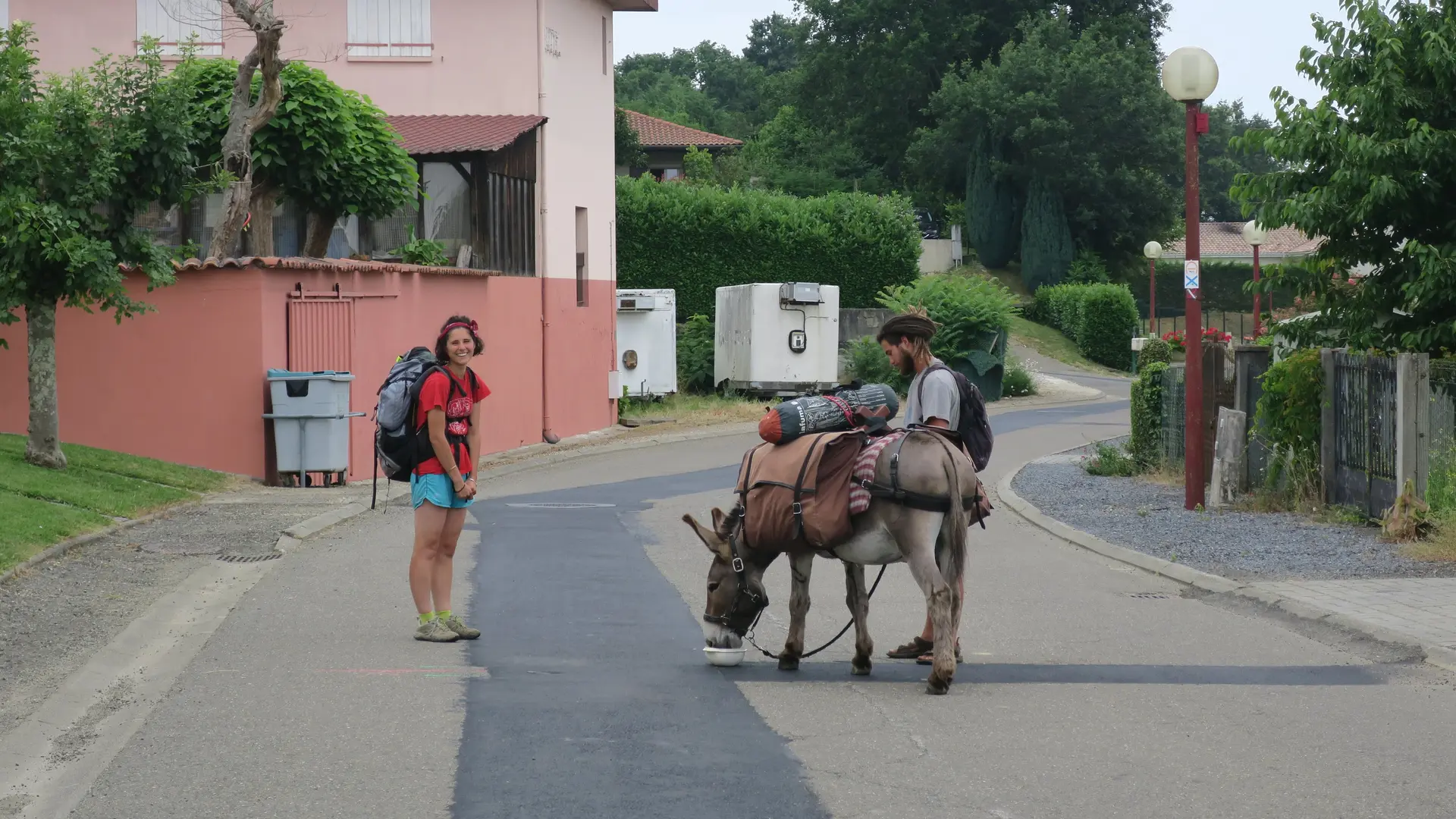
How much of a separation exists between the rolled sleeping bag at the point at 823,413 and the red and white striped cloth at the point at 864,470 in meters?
0.20

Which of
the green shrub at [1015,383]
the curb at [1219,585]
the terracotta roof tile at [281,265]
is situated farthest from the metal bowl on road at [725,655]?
the green shrub at [1015,383]

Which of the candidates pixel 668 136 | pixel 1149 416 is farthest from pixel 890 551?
pixel 668 136

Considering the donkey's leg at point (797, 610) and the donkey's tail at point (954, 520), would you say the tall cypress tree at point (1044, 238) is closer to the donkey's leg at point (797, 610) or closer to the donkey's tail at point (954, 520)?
the donkey's leg at point (797, 610)

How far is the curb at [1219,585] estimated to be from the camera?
880 cm

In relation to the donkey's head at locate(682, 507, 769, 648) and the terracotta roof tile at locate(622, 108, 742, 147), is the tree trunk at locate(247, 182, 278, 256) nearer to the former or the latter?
the donkey's head at locate(682, 507, 769, 648)

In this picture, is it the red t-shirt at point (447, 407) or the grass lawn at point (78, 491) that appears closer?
the red t-shirt at point (447, 407)

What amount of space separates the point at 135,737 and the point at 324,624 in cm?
292

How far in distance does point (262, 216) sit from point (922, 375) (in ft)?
58.5

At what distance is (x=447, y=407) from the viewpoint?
9.23m

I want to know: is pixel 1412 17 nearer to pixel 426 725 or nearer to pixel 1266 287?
pixel 1266 287

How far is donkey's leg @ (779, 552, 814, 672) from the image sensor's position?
8133 mm

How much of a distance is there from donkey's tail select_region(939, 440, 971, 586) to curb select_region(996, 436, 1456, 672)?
2609 millimetres

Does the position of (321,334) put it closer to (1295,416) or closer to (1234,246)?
(1295,416)

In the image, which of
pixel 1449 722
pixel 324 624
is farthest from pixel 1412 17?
pixel 324 624
